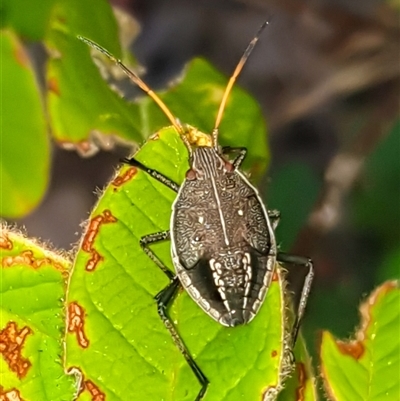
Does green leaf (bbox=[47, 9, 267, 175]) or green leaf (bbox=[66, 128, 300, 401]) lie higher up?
green leaf (bbox=[47, 9, 267, 175])

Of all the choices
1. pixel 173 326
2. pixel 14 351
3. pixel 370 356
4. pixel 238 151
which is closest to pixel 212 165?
pixel 238 151

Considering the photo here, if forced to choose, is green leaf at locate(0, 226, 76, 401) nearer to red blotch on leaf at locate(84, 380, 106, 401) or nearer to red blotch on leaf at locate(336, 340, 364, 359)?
red blotch on leaf at locate(84, 380, 106, 401)

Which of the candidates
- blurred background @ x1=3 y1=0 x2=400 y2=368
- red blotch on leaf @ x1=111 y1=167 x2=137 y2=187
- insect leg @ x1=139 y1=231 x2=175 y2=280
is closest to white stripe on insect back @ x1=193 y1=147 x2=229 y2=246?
insect leg @ x1=139 y1=231 x2=175 y2=280

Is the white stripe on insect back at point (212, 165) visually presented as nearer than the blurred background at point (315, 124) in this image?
Yes

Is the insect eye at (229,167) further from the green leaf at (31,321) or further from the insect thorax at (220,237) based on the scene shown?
the green leaf at (31,321)

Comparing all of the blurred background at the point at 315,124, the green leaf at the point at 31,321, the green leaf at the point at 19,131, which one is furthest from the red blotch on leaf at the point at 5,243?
the blurred background at the point at 315,124

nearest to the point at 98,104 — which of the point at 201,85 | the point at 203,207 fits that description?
the point at 201,85

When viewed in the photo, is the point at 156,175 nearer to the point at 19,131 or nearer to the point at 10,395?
the point at 10,395
